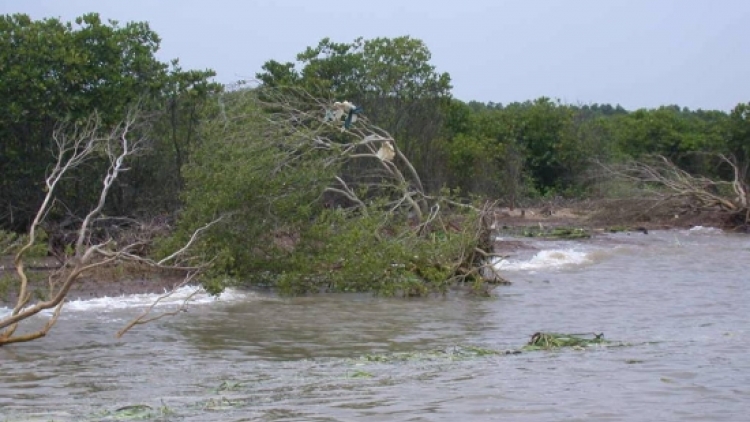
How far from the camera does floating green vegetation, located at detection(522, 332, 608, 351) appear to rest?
11797mm

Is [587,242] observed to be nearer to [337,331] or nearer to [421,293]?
[421,293]

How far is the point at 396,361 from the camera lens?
428 inches

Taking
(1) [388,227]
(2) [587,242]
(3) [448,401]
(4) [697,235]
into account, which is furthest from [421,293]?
(4) [697,235]

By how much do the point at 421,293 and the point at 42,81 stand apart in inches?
352

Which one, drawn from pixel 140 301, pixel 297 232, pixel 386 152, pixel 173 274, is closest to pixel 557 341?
pixel 140 301

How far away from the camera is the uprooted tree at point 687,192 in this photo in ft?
101

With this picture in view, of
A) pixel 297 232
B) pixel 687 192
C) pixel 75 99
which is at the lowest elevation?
pixel 297 232

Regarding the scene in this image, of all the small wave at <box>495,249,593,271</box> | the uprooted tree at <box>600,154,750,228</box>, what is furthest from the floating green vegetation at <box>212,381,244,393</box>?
the uprooted tree at <box>600,154,750,228</box>

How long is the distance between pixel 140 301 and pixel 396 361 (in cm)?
580

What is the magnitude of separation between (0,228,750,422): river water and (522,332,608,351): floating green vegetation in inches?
10.4

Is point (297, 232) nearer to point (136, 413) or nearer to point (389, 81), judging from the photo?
point (136, 413)

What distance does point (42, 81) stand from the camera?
2048 cm

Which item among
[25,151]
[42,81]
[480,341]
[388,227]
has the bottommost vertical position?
[480,341]

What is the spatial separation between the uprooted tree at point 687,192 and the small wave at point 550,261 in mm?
6806
